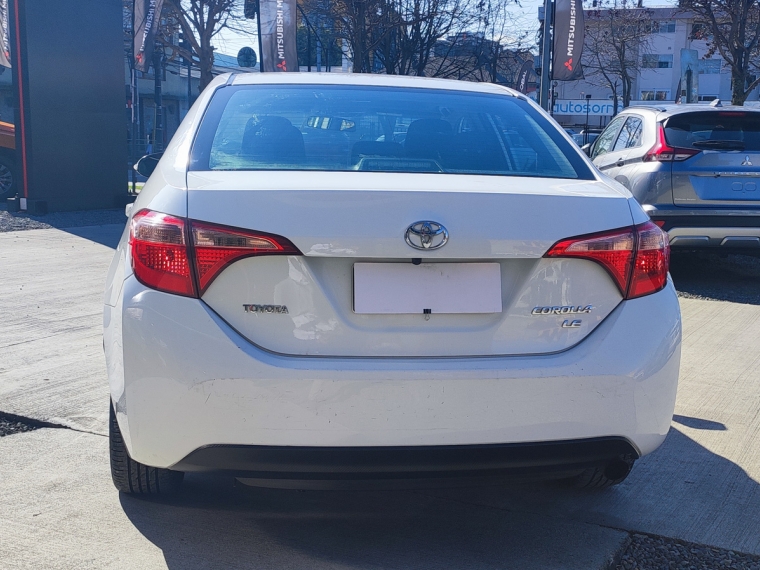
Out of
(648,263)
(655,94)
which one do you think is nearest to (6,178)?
(648,263)

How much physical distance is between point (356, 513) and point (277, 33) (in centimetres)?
1670

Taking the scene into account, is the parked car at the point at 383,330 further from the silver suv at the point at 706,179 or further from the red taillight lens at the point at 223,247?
the silver suv at the point at 706,179

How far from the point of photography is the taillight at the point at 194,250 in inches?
94.2

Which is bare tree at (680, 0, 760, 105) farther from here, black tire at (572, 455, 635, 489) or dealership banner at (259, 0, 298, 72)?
black tire at (572, 455, 635, 489)

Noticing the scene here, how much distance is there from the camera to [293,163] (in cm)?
284

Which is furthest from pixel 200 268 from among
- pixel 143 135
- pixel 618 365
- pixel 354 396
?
pixel 143 135

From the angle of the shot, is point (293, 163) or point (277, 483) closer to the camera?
point (277, 483)

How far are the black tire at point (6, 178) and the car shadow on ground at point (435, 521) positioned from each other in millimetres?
14098

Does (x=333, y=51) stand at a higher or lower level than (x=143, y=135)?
higher

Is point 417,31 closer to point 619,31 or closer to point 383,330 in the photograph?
point 383,330

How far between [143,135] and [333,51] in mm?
19738

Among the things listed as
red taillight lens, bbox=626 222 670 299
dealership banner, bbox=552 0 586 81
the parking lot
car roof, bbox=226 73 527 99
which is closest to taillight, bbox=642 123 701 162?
the parking lot

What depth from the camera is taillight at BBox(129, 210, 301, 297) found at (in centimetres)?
239

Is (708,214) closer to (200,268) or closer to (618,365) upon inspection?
(618,365)
